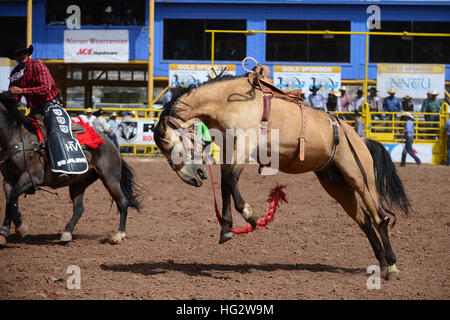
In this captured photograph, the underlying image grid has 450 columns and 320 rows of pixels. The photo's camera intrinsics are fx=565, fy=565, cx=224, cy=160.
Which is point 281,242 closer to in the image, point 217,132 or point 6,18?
point 217,132

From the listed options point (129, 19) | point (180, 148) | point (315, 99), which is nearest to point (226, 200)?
point (180, 148)

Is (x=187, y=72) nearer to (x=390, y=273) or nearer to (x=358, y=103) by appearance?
(x=358, y=103)

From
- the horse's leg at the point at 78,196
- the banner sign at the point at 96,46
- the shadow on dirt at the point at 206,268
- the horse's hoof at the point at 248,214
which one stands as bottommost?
the shadow on dirt at the point at 206,268

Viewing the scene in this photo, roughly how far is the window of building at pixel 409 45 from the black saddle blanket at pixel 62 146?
694 inches

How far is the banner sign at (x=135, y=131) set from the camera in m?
18.2

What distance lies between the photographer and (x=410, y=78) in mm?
19859

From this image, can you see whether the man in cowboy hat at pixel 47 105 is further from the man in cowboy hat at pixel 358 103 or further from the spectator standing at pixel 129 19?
the spectator standing at pixel 129 19

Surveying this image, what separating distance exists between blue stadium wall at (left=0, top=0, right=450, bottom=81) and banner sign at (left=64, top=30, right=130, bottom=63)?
13.4 inches

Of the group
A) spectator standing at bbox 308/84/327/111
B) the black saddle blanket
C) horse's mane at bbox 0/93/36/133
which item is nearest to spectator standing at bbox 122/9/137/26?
spectator standing at bbox 308/84/327/111

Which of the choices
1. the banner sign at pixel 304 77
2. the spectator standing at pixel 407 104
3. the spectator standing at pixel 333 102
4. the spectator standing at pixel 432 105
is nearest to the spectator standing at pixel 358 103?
the spectator standing at pixel 333 102

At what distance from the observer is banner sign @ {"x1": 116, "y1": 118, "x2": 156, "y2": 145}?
59.8ft

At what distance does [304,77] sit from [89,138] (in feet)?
44.4

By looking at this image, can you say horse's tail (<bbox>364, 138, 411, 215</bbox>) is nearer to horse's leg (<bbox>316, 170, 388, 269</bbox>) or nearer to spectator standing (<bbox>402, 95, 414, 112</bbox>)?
horse's leg (<bbox>316, 170, 388, 269</bbox>)

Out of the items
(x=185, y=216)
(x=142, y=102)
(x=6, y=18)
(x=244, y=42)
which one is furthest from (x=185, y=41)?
(x=185, y=216)
